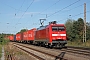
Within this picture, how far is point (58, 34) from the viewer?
27219 mm

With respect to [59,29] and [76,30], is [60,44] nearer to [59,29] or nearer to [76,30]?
[59,29]

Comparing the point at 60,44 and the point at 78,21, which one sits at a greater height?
the point at 78,21

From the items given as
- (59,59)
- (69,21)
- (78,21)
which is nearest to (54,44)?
(59,59)

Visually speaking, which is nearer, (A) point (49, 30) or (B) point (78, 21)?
(A) point (49, 30)

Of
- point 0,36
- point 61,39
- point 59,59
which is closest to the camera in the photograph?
point 59,59

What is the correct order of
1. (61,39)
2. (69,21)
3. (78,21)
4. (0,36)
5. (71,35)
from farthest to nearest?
(69,21)
(78,21)
(71,35)
(0,36)
(61,39)

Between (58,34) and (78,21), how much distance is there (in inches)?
2289

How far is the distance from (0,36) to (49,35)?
69.8ft

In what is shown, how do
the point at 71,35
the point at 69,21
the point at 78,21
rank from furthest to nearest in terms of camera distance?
the point at 69,21 → the point at 78,21 → the point at 71,35

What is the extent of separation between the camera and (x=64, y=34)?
89.8ft

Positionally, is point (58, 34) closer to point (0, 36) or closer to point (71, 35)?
point (0, 36)

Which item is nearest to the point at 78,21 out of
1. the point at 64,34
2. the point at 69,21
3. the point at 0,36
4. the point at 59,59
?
the point at 69,21

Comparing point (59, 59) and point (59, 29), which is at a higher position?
point (59, 29)

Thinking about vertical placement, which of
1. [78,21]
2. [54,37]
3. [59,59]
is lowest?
[59,59]
